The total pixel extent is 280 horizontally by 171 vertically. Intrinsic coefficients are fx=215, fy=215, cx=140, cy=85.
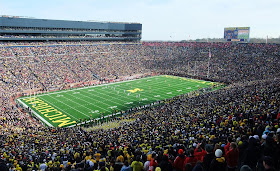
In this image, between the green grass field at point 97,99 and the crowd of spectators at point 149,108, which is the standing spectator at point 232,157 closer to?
the crowd of spectators at point 149,108

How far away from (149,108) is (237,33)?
166ft

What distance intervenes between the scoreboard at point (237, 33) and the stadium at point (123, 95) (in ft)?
0.99

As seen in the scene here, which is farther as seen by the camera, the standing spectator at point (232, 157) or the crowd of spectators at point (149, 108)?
the crowd of spectators at point (149, 108)

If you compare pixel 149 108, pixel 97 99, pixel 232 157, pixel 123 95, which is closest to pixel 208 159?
pixel 232 157

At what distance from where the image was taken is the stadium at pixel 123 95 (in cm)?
947

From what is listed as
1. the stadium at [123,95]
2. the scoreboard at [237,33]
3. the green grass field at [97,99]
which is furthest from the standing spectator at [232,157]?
the scoreboard at [237,33]

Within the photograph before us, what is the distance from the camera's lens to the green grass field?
2623 cm

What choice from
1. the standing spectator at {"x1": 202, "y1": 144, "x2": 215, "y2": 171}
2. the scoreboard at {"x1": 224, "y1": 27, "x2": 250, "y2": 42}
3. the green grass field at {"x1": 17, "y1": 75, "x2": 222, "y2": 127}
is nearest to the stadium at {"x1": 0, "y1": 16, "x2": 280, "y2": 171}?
the standing spectator at {"x1": 202, "y1": 144, "x2": 215, "y2": 171}

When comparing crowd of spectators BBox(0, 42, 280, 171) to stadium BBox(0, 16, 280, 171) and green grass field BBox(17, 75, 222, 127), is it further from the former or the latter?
green grass field BBox(17, 75, 222, 127)

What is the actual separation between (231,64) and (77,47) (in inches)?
1548

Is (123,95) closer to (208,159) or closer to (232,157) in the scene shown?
(232,157)

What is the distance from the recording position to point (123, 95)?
113 feet

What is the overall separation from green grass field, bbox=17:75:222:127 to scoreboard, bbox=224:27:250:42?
28.9m

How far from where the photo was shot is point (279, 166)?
482cm
